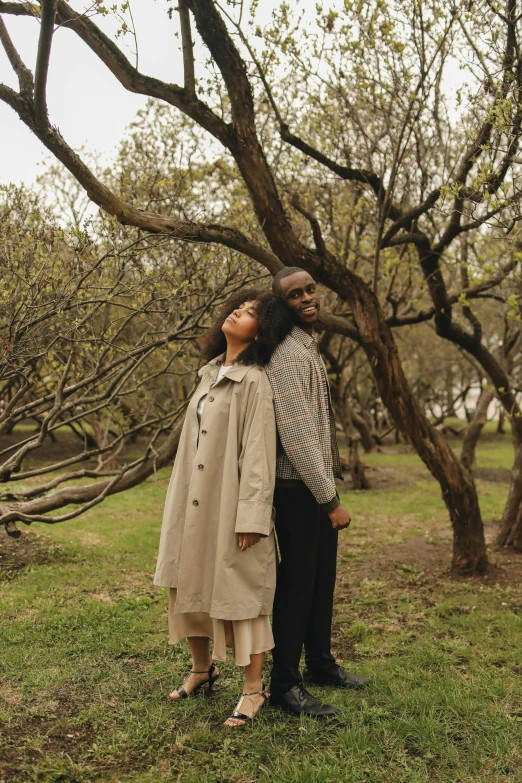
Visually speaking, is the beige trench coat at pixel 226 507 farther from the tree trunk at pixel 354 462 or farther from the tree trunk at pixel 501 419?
the tree trunk at pixel 354 462

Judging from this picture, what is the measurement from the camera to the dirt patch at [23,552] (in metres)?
6.87

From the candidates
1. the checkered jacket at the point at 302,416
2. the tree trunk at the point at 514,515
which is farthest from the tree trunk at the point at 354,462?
the checkered jacket at the point at 302,416

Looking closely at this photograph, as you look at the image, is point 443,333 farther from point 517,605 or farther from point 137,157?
point 137,157

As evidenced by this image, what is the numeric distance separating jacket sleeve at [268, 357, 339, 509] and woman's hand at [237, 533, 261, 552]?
361mm

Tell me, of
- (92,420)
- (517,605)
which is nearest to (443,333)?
(517,605)

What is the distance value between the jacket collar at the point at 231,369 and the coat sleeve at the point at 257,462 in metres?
0.07

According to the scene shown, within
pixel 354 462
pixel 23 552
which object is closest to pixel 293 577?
pixel 23 552

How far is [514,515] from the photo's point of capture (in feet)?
25.4

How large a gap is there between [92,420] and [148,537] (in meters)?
6.57

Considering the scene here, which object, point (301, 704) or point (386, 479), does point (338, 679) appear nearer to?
point (301, 704)

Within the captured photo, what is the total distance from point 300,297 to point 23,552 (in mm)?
5076

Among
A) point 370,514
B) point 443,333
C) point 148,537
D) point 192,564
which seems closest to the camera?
point 192,564

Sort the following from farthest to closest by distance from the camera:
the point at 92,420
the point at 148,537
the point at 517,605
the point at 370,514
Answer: the point at 92,420, the point at 370,514, the point at 148,537, the point at 517,605

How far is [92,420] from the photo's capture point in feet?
48.6
